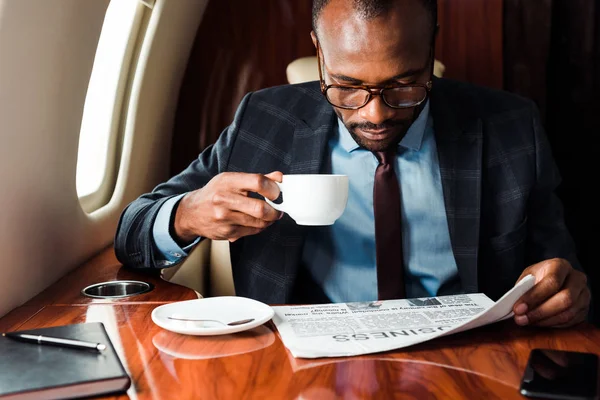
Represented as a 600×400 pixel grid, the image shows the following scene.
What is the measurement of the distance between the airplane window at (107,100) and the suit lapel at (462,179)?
1.02 m

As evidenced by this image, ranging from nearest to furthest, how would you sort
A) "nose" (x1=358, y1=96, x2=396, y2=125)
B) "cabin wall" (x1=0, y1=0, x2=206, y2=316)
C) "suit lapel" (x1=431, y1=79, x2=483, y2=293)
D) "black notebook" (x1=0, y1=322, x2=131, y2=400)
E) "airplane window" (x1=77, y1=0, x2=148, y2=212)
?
"black notebook" (x1=0, y1=322, x2=131, y2=400) → "cabin wall" (x1=0, y1=0, x2=206, y2=316) → "nose" (x1=358, y1=96, x2=396, y2=125) → "suit lapel" (x1=431, y1=79, x2=483, y2=293) → "airplane window" (x1=77, y1=0, x2=148, y2=212)

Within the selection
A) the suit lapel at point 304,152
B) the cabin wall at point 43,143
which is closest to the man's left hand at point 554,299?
the suit lapel at point 304,152

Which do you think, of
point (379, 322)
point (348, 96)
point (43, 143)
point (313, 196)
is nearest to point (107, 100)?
point (43, 143)

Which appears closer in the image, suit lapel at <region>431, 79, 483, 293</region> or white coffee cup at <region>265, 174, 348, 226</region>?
white coffee cup at <region>265, 174, 348, 226</region>

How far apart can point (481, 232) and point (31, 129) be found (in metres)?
1.01

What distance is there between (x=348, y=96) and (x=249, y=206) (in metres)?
0.39

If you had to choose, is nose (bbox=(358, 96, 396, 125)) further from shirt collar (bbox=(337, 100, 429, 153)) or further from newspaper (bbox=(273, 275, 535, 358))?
newspaper (bbox=(273, 275, 535, 358))

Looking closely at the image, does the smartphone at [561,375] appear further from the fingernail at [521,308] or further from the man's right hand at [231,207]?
the man's right hand at [231,207]

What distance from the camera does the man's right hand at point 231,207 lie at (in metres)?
1.17

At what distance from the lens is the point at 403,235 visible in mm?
1601

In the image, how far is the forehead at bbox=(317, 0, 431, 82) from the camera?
1.42 meters

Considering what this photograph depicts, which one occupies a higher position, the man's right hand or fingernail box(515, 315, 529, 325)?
the man's right hand

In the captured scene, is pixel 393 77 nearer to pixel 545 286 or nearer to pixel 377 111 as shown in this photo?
pixel 377 111

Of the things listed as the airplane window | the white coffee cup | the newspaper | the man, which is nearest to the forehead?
→ the man
